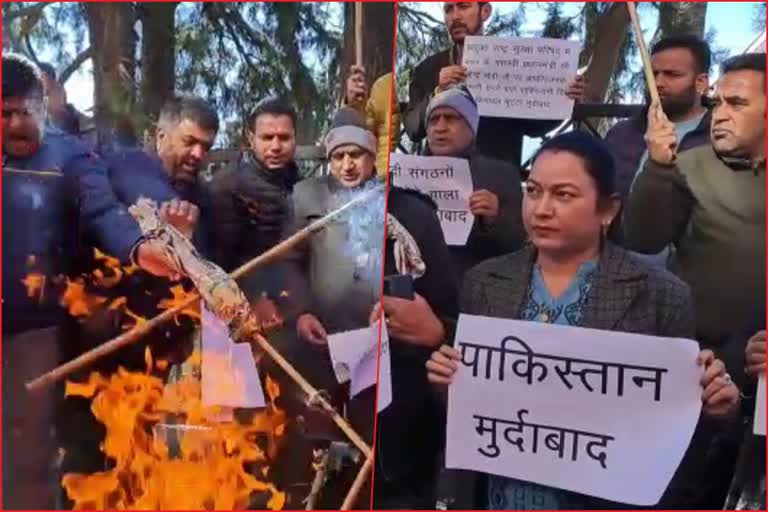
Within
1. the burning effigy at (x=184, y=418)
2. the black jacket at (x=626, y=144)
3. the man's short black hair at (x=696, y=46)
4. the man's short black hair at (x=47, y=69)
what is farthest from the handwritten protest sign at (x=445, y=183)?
the man's short black hair at (x=47, y=69)

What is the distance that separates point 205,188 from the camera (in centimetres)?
293

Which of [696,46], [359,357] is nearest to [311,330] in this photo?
[359,357]

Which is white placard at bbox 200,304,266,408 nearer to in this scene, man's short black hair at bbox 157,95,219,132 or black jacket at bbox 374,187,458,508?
black jacket at bbox 374,187,458,508

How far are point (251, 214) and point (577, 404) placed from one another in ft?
3.87

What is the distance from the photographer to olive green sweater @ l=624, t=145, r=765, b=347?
2.80 meters

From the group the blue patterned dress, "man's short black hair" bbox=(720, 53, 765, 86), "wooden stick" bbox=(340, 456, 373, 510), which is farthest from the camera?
"wooden stick" bbox=(340, 456, 373, 510)

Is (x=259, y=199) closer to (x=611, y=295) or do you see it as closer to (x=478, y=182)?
(x=478, y=182)

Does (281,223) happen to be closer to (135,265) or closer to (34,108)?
(135,265)

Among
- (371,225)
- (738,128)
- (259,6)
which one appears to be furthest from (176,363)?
(738,128)

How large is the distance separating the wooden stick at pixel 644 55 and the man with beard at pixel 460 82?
0.66 ft

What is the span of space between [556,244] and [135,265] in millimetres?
1332

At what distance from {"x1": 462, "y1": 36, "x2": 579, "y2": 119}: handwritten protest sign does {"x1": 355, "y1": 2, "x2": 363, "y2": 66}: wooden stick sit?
1.08 feet

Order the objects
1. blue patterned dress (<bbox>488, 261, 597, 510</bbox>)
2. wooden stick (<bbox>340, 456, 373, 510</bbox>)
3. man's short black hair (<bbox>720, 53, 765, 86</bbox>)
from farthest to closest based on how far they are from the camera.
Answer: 1. wooden stick (<bbox>340, 456, 373, 510</bbox>)
2. blue patterned dress (<bbox>488, 261, 597, 510</bbox>)
3. man's short black hair (<bbox>720, 53, 765, 86</bbox>)

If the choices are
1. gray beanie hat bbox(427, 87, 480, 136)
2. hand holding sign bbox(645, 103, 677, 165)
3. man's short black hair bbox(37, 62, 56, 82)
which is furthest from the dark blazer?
man's short black hair bbox(37, 62, 56, 82)
